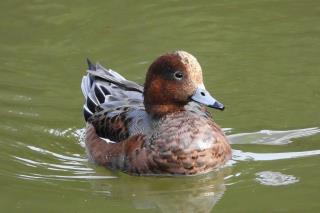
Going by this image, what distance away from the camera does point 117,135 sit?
28.6 feet

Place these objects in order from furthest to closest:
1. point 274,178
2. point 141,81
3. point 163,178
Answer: point 141,81, point 163,178, point 274,178

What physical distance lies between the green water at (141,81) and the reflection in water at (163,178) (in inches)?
0.4

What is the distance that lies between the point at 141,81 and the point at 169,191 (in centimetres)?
300

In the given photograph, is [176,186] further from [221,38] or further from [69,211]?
[221,38]

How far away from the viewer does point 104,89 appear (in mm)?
9703

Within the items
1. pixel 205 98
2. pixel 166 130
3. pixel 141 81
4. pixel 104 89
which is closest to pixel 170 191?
pixel 166 130

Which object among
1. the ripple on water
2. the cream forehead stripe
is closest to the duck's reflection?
the ripple on water

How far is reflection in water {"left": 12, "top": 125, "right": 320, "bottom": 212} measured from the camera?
7844 millimetres

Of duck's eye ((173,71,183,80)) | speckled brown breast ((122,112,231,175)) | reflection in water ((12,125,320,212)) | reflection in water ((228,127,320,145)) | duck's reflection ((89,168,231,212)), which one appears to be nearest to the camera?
duck's reflection ((89,168,231,212))

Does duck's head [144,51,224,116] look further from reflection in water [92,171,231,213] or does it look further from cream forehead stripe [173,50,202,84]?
reflection in water [92,171,231,213]

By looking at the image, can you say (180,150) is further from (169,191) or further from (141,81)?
(141,81)

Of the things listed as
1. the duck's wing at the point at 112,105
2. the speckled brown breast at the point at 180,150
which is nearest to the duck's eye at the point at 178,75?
the speckled brown breast at the point at 180,150

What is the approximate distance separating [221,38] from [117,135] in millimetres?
3578

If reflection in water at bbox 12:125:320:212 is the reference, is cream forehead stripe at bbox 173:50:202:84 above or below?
above
